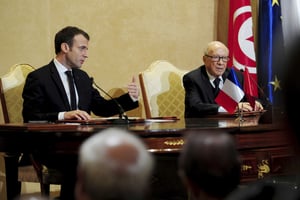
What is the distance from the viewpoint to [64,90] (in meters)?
4.96

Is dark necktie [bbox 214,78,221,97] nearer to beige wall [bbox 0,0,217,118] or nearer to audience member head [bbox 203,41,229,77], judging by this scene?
audience member head [bbox 203,41,229,77]

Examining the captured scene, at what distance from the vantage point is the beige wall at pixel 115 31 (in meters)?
5.84

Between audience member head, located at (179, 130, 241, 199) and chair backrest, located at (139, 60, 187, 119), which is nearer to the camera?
audience member head, located at (179, 130, 241, 199)

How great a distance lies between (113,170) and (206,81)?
4488mm

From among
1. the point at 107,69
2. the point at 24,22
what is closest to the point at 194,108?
the point at 107,69

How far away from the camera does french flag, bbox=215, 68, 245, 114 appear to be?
5027mm

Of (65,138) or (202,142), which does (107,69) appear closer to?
(65,138)

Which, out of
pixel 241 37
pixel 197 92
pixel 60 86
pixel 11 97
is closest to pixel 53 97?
pixel 60 86

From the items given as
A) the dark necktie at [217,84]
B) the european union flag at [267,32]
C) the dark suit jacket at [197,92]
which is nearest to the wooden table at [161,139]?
the dark suit jacket at [197,92]

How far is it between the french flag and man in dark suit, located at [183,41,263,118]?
161mm

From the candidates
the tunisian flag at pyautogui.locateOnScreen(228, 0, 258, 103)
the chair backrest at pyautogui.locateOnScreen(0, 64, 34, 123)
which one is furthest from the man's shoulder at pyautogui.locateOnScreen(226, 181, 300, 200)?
the tunisian flag at pyautogui.locateOnScreen(228, 0, 258, 103)

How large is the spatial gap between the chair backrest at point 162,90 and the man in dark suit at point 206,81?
0.32m

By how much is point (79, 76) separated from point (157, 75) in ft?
3.28

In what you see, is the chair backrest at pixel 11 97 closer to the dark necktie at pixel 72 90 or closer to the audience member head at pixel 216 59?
the dark necktie at pixel 72 90
